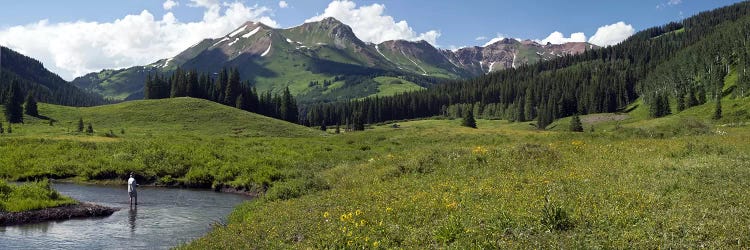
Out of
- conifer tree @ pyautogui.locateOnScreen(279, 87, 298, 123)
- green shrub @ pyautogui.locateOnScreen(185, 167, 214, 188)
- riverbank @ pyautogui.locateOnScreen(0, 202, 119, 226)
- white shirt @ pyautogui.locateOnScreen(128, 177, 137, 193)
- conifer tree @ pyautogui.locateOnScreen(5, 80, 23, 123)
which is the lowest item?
riverbank @ pyautogui.locateOnScreen(0, 202, 119, 226)

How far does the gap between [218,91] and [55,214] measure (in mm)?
162263

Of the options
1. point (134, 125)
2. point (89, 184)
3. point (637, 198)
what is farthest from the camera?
point (134, 125)

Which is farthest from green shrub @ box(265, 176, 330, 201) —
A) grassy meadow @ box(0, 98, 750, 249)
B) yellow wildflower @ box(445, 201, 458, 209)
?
yellow wildflower @ box(445, 201, 458, 209)

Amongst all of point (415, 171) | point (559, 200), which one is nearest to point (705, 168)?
point (559, 200)

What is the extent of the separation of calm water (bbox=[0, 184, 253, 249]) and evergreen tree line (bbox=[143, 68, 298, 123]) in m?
140

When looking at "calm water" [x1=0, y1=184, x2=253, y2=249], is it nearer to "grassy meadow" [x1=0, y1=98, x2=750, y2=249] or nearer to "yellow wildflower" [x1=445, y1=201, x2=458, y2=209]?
"grassy meadow" [x1=0, y1=98, x2=750, y2=249]

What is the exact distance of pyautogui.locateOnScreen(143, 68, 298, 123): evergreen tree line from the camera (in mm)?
173500

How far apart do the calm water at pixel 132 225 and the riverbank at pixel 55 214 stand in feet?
2.47

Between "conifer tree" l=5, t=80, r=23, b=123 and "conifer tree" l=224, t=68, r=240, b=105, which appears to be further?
"conifer tree" l=224, t=68, r=240, b=105

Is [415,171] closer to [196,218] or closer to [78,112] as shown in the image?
[196,218]

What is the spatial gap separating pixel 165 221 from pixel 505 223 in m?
19.9

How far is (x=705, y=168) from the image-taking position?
2320 cm

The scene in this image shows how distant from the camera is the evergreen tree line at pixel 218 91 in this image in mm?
173500

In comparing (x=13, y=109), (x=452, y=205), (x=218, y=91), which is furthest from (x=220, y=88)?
(x=452, y=205)
